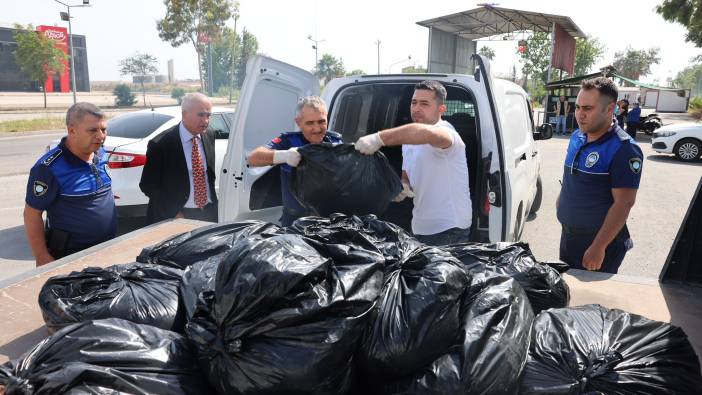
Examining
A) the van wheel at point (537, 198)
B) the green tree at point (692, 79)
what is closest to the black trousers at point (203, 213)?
the van wheel at point (537, 198)

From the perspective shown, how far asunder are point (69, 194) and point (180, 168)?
104 cm

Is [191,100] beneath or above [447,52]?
beneath

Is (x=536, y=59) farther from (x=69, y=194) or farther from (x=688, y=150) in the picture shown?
(x=69, y=194)

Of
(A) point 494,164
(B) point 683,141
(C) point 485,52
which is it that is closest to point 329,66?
(C) point 485,52

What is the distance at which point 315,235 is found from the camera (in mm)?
1632

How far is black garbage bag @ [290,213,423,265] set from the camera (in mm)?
1612

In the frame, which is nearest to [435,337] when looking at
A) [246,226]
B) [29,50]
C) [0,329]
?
[246,226]

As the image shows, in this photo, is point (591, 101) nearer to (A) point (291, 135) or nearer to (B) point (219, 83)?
(A) point (291, 135)

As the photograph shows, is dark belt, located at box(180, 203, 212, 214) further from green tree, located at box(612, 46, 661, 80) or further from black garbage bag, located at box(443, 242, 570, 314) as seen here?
green tree, located at box(612, 46, 661, 80)

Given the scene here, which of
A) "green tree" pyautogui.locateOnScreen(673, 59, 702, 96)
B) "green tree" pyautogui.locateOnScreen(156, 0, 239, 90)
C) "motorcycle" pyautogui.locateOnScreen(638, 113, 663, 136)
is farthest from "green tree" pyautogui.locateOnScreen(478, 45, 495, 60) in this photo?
"green tree" pyautogui.locateOnScreen(673, 59, 702, 96)

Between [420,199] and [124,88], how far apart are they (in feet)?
141

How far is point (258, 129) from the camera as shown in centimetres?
362

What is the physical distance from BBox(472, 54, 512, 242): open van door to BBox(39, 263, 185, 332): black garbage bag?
82.5 inches

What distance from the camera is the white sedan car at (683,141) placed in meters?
13.1
